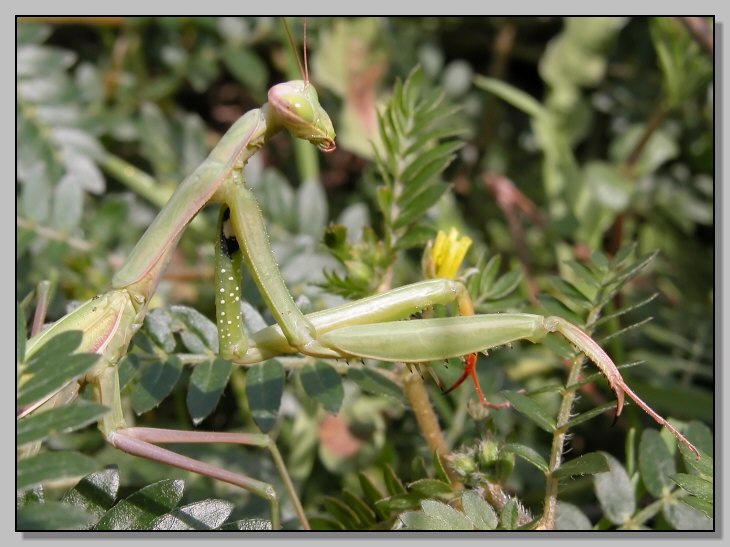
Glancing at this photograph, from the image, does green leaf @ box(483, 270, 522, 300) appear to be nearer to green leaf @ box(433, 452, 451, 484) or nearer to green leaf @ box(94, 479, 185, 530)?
green leaf @ box(433, 452, 451, 484)

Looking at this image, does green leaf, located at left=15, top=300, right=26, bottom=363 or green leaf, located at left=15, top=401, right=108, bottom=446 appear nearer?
green leaf, located at left=15, top=401, right=108, bottom=446

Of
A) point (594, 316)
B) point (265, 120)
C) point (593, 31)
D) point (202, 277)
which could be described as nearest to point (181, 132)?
point (202, 277)

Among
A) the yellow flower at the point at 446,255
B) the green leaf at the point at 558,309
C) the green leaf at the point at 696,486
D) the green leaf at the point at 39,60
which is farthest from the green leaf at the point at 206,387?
the green leaf at the point at 39,60

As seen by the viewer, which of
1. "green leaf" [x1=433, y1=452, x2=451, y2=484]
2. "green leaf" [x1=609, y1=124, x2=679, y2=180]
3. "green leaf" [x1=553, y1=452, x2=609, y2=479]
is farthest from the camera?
"green leaf" [x1=609, y1=124, x2=679, y2=180]

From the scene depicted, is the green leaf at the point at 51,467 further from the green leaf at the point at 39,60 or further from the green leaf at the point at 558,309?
the green leaf at the point at 39,60

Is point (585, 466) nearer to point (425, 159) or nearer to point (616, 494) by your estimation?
point (616, 494)

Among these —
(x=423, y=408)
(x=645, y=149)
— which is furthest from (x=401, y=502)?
(x=645, y=149)

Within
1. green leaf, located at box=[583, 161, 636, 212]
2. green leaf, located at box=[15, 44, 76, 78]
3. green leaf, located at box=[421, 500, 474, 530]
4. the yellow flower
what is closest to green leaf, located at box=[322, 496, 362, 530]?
green leaf, located at box=[421, 500, 474, 530]
